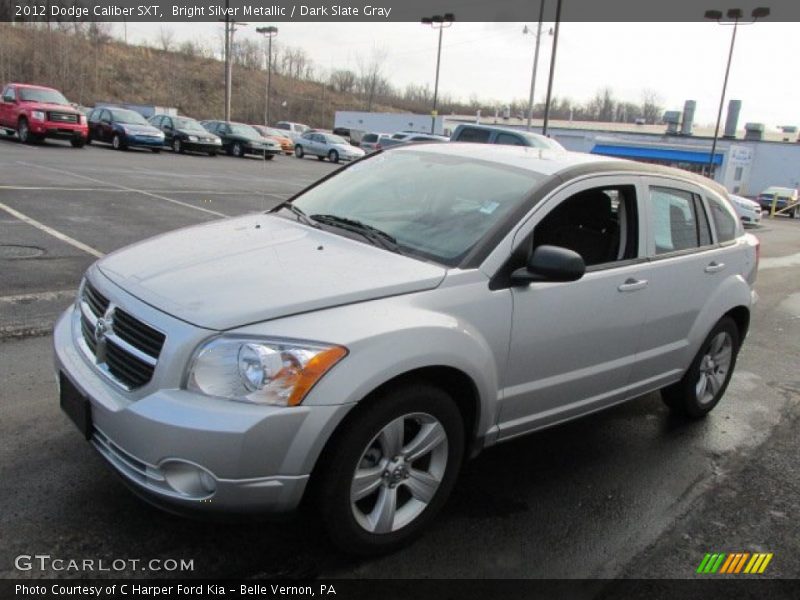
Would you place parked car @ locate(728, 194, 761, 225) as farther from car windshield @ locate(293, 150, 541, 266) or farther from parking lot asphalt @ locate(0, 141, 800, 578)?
car windshield @ locate(293, 150, 541, 266)

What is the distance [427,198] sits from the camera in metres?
3.72

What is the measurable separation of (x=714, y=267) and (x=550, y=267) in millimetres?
1998

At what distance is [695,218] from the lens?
4.56 m

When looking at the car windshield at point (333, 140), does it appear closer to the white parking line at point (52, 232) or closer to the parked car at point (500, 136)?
the parked car at point (500, 136)

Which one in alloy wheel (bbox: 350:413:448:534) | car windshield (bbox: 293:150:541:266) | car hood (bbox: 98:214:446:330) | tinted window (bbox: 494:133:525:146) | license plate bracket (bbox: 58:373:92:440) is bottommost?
alloy wheel (bbox: 350:413:448:534)

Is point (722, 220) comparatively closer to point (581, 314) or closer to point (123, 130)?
point (581, 314)

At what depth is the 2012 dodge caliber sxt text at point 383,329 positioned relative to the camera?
2.52m

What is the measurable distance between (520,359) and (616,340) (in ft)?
2.61

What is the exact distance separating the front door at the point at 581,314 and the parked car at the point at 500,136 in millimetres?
10821

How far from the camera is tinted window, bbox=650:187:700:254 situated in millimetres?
4129

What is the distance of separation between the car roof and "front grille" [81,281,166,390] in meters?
2.16

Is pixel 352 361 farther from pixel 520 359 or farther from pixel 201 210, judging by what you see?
pixel 201 210

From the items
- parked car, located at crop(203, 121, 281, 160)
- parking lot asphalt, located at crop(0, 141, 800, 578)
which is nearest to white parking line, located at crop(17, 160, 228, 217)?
parking lot asphalt, located at crop(0, 141, 800, 578)

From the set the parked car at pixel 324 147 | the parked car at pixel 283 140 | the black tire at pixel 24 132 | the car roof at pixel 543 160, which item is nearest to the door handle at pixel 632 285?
the car roof at pixel 543 160
